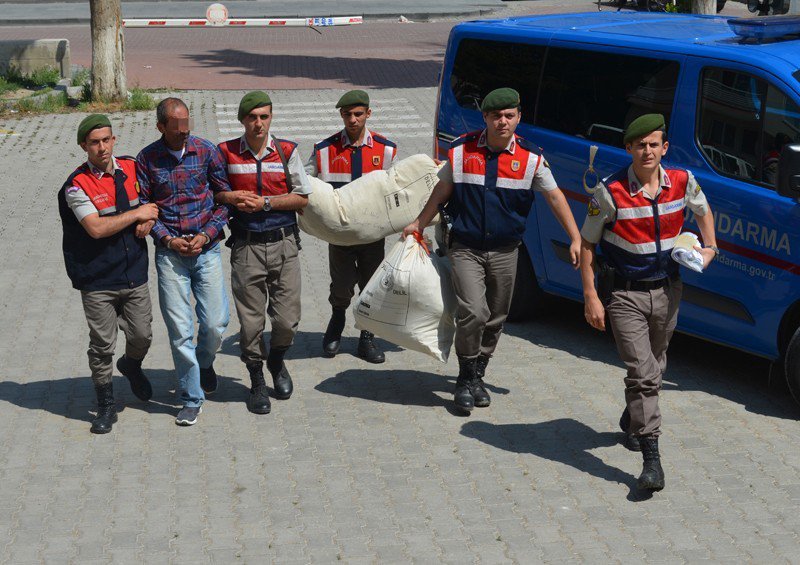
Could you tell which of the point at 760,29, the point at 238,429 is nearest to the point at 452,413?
the point at 238,429

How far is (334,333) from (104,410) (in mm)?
1788

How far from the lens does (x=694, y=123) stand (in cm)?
709

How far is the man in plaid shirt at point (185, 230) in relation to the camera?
21.3 feet

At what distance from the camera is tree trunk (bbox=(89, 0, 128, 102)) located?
16969 millimetres

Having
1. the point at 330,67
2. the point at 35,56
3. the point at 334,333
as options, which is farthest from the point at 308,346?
the point at 330,67

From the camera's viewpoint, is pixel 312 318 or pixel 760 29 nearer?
pixel 760 29

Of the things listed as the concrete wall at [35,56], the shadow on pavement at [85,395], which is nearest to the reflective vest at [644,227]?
the shadow on pavement at [85,395]

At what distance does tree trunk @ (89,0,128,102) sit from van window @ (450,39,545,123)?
9685 mm

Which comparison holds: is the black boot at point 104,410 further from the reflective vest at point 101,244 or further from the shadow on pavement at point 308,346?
the shadow on pavement at point 308,346

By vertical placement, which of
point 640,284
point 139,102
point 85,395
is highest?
point 640,284

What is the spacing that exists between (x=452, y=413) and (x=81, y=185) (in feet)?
8.10

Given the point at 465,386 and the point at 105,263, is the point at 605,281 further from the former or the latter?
the point at 105,263

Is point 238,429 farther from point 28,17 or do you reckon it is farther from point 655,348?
point 28,17

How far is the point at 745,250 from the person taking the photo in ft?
22.4
